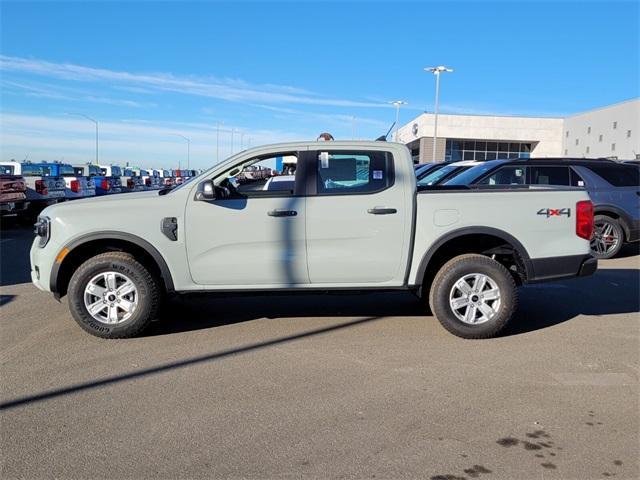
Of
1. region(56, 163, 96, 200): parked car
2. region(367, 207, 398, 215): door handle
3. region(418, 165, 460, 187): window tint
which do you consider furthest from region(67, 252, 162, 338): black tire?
region(56, 163, 96, 200): parked car

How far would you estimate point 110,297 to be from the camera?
517cm

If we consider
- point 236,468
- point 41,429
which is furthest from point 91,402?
point 236,468

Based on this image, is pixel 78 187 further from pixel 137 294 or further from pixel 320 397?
pixel 320 397

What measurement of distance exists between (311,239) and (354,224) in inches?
17.0

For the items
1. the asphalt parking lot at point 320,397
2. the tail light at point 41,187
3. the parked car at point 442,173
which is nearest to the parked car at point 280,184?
the asphalt parking lot at point 320,397

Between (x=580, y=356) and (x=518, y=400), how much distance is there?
50.9 inches

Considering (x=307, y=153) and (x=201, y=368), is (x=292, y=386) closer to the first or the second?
(x=201, y=368)

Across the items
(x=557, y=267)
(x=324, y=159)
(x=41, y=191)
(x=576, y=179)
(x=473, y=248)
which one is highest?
(x=576, y=179)

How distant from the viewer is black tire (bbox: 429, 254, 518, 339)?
5242 millimetres

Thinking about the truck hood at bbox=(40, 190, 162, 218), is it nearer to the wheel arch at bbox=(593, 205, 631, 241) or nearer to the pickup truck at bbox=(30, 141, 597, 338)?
the pickup truck at bbox=(30, 141, 597, 338)

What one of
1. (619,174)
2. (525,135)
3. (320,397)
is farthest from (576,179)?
(525,135)

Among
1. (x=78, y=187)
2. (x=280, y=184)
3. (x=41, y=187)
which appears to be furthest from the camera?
(x=78, y=187)

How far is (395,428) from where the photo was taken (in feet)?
11.5

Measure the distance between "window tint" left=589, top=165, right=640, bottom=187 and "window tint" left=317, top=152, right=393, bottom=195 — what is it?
6.22m
